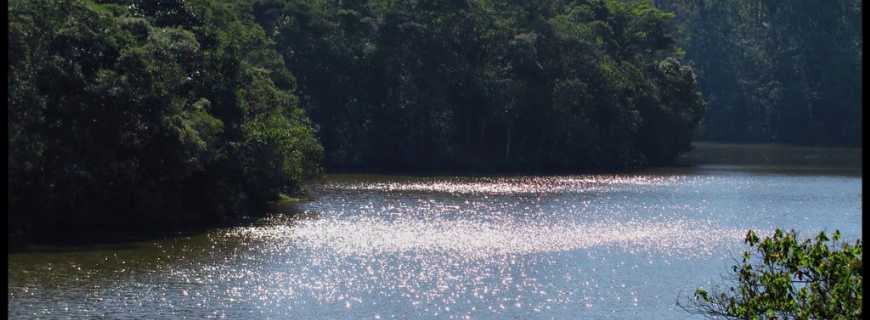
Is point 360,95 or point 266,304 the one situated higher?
point 360,95

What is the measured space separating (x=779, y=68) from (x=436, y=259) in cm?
11542

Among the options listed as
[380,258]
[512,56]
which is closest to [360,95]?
[512,56]

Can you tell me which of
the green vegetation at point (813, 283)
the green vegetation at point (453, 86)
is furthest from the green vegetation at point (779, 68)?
the green vegetation at point (813, 283)

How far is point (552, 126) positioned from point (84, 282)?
60.1 meters

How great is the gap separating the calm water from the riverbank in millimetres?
33308

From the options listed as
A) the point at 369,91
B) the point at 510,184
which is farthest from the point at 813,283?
the point at 369,91

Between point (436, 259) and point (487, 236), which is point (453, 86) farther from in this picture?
point (436, 259)

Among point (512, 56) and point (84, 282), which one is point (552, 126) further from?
point (84, 282)

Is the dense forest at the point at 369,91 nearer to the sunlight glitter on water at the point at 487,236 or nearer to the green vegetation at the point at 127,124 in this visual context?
the green vegetation at the point at 127,124

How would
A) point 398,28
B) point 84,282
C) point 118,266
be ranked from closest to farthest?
point 84,282 < point 118,266 < point 398,28

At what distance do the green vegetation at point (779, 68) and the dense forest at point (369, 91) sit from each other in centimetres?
25

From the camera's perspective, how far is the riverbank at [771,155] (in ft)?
360

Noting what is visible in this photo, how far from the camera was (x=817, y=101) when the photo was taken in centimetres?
14862

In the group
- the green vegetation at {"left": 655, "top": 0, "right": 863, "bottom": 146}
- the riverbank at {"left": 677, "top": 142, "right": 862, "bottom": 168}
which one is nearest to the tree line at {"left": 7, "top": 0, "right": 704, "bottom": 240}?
the riverbank at {"left": 677, "top": 142, "right": 862, "bottom": 168}
